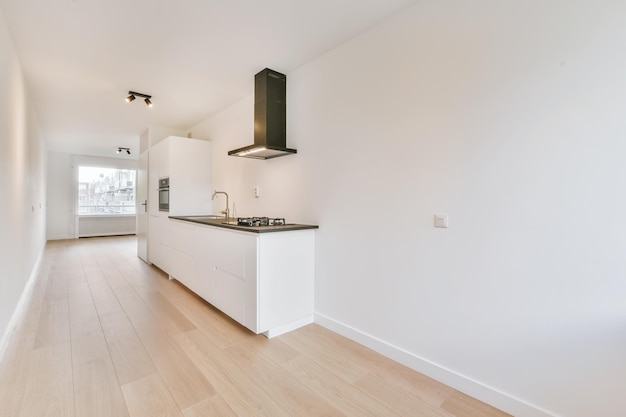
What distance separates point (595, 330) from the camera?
1396 millimetres

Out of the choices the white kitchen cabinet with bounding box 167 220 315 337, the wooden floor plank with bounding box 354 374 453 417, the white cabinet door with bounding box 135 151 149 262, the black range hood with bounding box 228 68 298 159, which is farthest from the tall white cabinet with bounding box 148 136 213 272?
the wooden floor plank with bounding box 354 374 453 417

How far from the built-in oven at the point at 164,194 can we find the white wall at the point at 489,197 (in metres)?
2.83

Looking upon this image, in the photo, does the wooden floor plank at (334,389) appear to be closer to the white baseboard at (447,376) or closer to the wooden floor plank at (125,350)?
the white baseboard at (447,376)

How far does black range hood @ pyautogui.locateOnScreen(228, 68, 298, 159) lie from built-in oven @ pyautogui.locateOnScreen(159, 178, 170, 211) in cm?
178

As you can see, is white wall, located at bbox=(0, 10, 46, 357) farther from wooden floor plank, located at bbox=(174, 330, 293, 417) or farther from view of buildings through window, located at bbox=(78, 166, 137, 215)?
view of buildings through window, located at bbox=(78, 166, 137, 215)

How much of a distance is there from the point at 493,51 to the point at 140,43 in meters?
2.74

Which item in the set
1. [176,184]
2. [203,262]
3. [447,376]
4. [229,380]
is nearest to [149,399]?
[229,380]

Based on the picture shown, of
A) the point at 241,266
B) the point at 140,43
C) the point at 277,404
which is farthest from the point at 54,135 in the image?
the point at 277,404

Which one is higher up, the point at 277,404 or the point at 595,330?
the point at 595,330

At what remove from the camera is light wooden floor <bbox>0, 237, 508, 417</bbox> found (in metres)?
1.64

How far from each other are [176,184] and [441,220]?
3.79 meters

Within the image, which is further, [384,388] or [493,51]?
[384,388]

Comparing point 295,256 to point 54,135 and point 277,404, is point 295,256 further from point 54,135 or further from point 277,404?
point 54,135

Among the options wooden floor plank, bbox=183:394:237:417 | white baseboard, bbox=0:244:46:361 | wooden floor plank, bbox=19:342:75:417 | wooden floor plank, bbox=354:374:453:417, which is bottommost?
wooden floor plank, bbox=354:374:453:417
